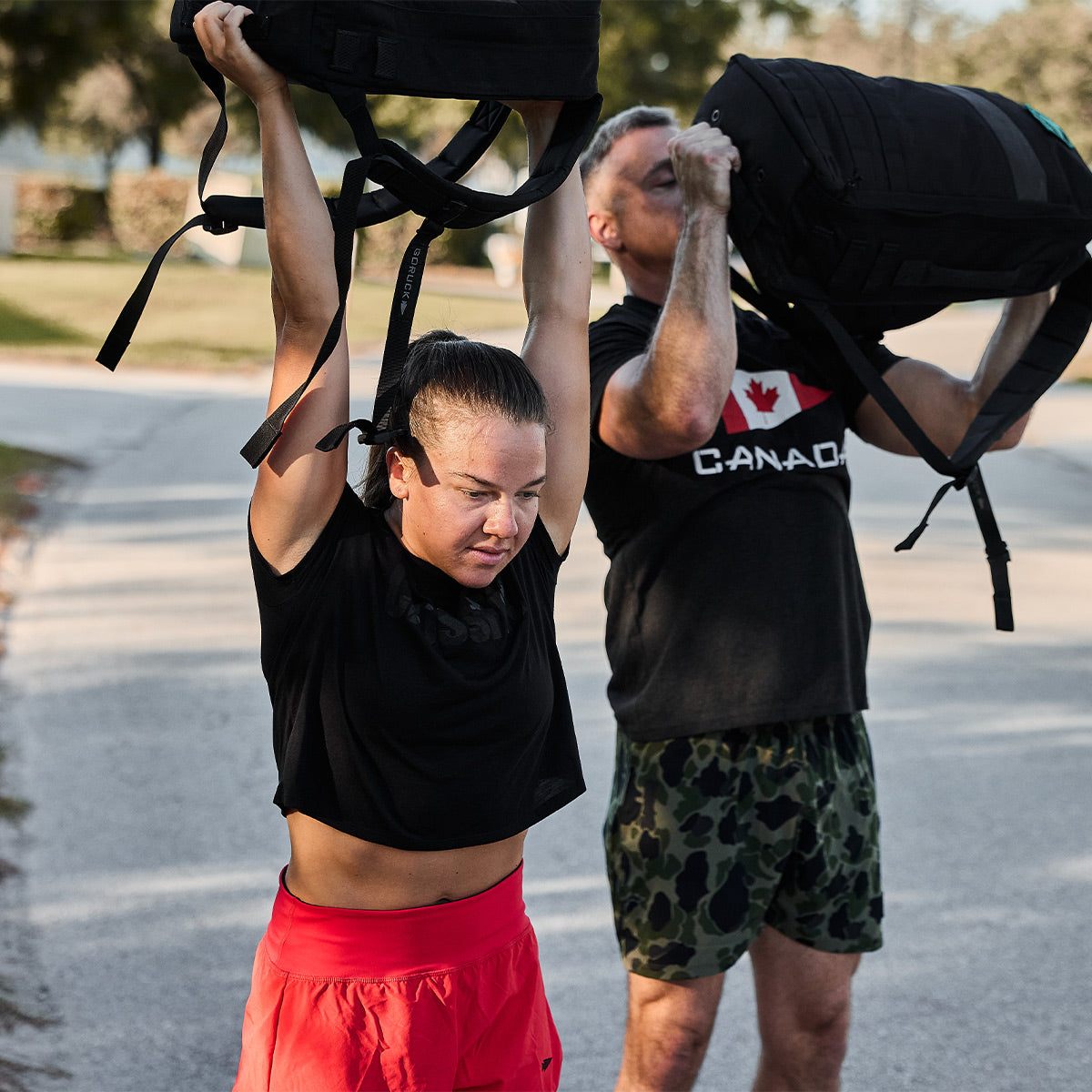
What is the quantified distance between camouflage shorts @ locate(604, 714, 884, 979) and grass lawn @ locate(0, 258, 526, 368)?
11645 mm

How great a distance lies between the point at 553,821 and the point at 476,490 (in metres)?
3.01

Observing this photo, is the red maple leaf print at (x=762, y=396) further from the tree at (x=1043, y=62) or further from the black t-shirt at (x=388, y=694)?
the tree at (x=1043, y=62)

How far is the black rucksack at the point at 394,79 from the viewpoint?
1901 millimetres

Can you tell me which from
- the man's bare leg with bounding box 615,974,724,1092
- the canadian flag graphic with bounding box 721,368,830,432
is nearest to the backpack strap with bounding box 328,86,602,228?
the canadian flag graphic with bounding box 721,368,830,432

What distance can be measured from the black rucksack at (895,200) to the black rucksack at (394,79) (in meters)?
0.49

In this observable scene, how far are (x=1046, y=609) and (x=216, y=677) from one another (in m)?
4.33

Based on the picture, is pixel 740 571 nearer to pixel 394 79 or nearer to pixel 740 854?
pixel 740 854

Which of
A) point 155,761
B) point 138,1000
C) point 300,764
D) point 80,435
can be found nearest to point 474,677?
point 300,764

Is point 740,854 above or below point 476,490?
below

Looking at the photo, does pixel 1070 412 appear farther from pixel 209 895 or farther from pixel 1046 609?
pixel 209 895

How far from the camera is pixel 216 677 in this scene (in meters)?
5.96

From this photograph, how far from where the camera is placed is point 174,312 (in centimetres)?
2120

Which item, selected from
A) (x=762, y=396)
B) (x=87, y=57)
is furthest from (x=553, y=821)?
(x=87, y=57)

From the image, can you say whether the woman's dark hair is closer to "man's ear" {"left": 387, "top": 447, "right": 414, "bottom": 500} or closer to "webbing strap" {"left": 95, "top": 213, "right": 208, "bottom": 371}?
"man's ear" {"left": 387, "top": 447, "right": 414, "bottom": 500}
